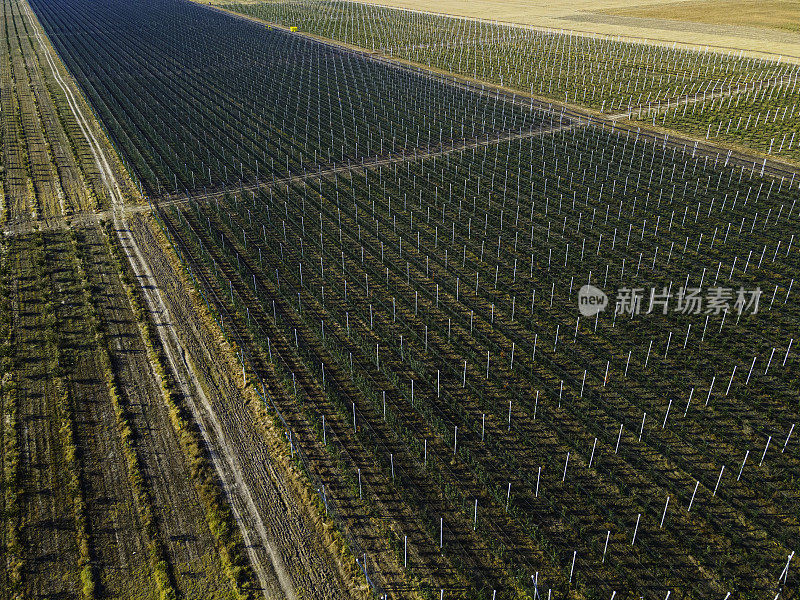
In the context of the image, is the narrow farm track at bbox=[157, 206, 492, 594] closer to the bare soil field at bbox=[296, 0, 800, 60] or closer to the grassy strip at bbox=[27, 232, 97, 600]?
the grassy strip at bbox=[27, 232, 97, 600]

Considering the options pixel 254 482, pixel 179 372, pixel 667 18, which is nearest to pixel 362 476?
→ pixel 254 482

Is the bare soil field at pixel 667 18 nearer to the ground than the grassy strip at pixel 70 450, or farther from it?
farther from it

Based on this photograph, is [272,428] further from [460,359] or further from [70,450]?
[460,359]

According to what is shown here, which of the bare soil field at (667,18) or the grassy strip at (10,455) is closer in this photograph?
the grassy strip at (10,455)

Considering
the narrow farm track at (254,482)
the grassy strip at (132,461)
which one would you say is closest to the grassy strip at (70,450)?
the grassy strip at (132,461)

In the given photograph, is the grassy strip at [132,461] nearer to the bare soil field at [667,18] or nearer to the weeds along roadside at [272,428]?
the weeds along roadside at [272,428]

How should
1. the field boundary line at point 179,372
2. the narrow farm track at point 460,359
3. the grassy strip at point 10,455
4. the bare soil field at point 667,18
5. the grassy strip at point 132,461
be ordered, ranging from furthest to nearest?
the bare soil field at point 667,18 < the narrow farm track at point 460,359 < the field boundary line at point 179,372 < the grassy strip at point 10,455 < the grassy strip at point 132,461

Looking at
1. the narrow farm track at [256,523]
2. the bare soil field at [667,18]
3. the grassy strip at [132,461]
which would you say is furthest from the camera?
the bare soil field at [667,18]
